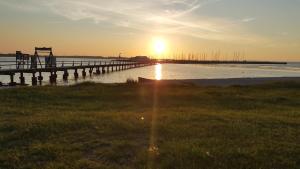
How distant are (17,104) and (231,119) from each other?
31.2 ft

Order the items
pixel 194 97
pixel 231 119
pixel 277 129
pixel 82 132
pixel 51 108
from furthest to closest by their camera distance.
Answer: pixel 194 97 → pixel 51 108 → pixel 231 119 → pixel 277 129 → pixel 82 132

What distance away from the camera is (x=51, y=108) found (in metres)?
16.3

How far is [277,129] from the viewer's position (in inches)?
460

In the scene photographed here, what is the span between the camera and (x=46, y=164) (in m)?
7.94

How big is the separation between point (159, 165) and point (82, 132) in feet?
11.4

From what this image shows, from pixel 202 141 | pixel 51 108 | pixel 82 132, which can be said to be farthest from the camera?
pixel 51 108

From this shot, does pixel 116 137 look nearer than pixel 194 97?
Yes

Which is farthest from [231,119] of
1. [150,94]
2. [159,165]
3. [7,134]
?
[150,94]

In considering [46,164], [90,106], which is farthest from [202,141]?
[90,106]

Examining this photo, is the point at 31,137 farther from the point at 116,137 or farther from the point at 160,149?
the point at 160,149

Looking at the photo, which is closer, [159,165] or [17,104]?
[159,165]

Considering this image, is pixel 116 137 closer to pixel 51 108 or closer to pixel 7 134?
pixel 7 134

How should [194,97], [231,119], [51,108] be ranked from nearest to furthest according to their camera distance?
1. [231,119]
2. [51,108]
3. [194,97]

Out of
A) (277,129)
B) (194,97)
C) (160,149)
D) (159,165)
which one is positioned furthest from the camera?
(194,97)
